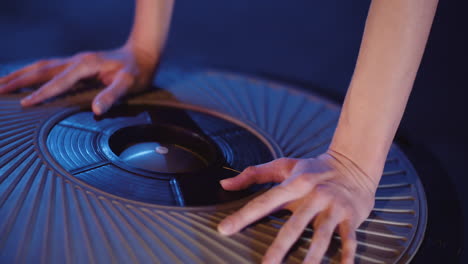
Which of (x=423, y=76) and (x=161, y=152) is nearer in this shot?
(x=161, y=152)

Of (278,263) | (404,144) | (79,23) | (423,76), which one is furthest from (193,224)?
(79,23)

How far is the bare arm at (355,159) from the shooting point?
0.63 metres

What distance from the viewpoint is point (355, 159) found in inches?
28.0

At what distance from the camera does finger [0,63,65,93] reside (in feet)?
3.26

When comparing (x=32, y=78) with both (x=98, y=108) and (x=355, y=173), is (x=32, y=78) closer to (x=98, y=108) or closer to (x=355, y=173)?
(x=98, y=108)

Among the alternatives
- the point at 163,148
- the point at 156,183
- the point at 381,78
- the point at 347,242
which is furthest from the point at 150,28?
the point at 347,242

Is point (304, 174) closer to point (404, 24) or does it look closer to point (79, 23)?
point (404, 24)

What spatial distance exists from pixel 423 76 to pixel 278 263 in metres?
0.89

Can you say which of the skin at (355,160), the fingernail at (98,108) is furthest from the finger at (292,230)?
the fingernail at (98,108)

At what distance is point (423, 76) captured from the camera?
4.09ft

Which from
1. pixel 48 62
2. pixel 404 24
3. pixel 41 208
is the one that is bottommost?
pixel 41 208

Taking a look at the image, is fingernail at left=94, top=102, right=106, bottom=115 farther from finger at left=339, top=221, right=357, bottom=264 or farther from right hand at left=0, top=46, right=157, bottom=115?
finger at left=339, top=221, right=357, bottom=264

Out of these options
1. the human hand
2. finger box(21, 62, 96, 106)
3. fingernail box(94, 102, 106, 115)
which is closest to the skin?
the human hand

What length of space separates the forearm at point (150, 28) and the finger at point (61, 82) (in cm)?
14
